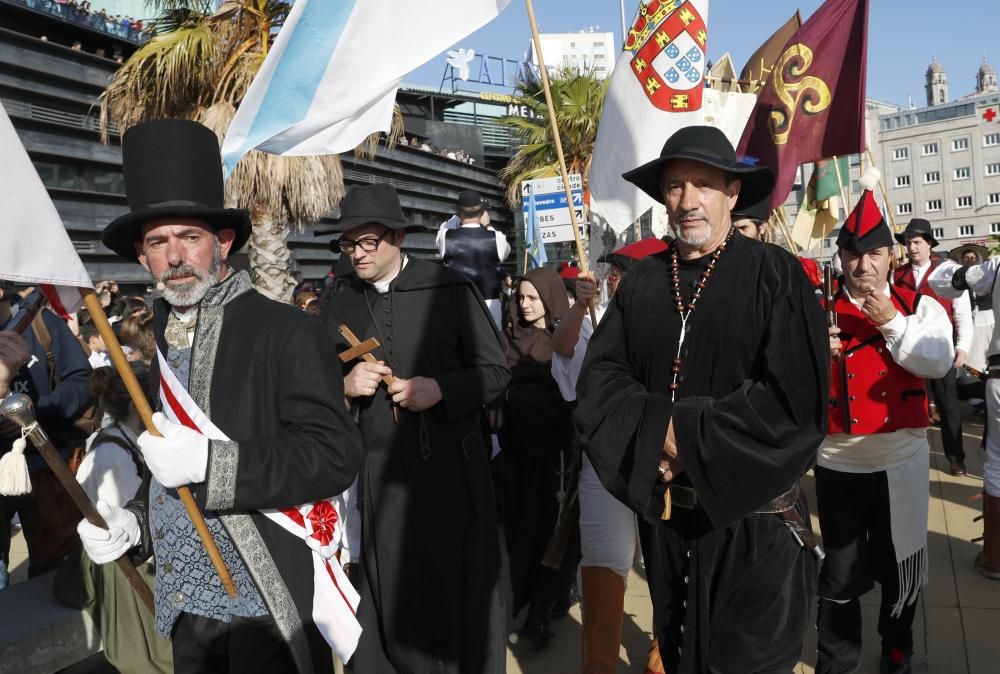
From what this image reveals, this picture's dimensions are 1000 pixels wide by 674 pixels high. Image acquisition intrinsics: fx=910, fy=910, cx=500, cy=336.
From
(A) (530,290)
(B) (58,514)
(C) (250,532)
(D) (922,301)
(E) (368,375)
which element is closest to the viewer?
(C) (250,532)

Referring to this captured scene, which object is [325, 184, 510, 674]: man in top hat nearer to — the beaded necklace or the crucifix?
the crucifix

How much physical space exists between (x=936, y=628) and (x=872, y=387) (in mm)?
1673

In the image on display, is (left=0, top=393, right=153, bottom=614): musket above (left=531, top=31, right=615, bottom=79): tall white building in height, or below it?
below

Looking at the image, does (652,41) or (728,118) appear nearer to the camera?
(652,41)

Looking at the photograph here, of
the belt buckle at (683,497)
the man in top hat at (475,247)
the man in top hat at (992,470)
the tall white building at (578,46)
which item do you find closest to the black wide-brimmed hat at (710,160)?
the belt buckle at (683,497)

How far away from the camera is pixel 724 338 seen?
2957mm

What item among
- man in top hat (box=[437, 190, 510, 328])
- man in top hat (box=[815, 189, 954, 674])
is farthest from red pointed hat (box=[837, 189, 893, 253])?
man in top hat (box=[437, 190, 510, 328])

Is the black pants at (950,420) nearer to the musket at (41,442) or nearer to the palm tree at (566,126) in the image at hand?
the musket at (41,442)

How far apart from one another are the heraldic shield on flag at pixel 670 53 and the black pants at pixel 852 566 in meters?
2.45

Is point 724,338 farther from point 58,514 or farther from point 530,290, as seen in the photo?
point 58,514

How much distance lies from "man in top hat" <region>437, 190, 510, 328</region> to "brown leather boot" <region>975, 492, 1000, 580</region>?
395 cm

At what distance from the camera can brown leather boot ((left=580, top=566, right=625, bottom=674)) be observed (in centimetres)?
432

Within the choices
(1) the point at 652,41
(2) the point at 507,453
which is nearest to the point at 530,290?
(2) the point at 507,453

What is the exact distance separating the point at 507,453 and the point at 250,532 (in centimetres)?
309
